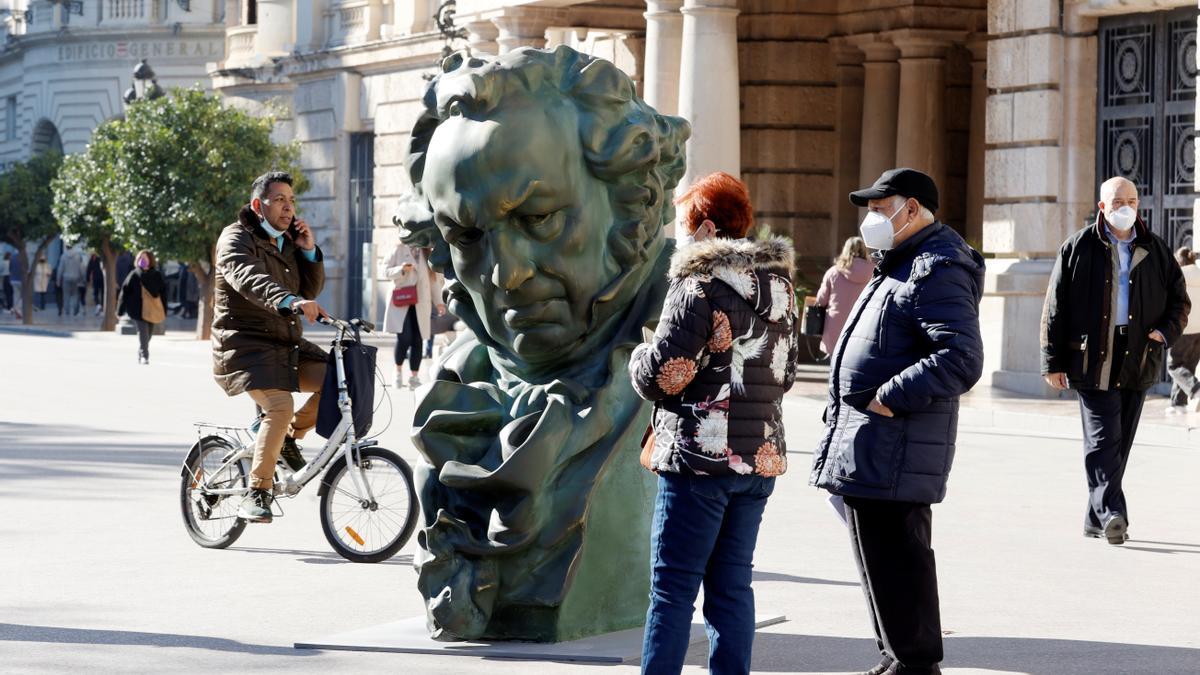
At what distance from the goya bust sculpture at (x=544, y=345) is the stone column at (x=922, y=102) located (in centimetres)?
1979

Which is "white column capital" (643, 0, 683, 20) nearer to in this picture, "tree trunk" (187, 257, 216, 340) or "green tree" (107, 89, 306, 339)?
"green tree" (107, 89, 306, 339)

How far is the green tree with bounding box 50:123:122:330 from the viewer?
3519 centimetres

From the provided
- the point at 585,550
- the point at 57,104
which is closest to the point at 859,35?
the point at 585,550

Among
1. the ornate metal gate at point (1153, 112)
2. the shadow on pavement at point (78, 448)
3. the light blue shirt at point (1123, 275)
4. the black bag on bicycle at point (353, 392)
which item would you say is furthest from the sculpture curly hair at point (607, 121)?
the ornate metal gate at point (1153, 112)

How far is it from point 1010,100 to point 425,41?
1601 centimetres

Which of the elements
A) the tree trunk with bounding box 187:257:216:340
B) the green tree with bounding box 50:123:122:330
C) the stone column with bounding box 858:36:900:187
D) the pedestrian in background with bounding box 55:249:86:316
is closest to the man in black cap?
the stone column with bounding box 858:36:900:187

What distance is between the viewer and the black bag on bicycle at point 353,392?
9.84 meters

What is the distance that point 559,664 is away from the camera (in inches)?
289

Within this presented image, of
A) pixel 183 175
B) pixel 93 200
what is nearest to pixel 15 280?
pixel 93 200

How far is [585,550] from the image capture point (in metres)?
7.64

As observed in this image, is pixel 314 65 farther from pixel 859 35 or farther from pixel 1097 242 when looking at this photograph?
pixel 1097 242

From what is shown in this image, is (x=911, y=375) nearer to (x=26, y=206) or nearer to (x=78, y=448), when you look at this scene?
(x=78, y=448)

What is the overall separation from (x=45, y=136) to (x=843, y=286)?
48340 millimetres

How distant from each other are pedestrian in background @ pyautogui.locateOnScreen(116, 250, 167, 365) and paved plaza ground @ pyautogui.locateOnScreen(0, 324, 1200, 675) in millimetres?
11026
